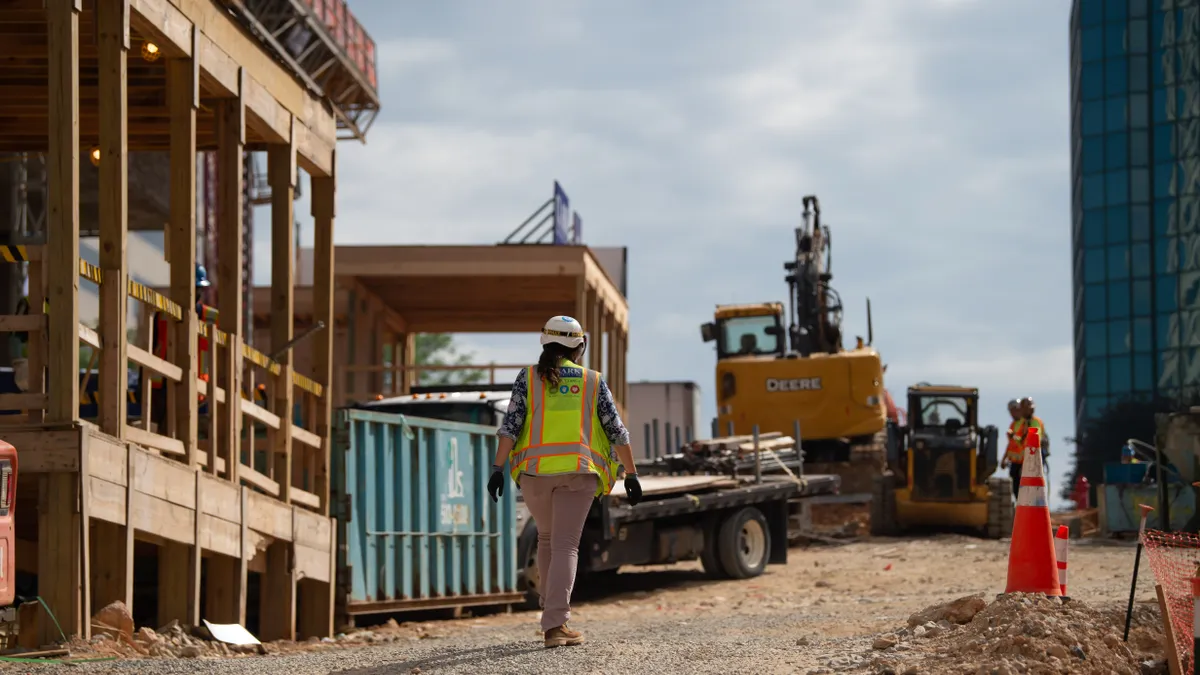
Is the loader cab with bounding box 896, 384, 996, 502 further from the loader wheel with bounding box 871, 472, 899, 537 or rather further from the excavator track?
the excavator track

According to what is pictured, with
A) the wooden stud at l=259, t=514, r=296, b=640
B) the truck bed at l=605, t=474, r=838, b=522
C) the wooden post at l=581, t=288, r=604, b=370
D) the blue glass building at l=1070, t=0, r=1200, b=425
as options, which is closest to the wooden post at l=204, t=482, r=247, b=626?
the wooden stud at l=259, t=514, r=296, b=640

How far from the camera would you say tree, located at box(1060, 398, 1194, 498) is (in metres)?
70.9

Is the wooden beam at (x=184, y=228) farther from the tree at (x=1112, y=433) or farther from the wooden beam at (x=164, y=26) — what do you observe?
the tree at (x=1112, y=433)

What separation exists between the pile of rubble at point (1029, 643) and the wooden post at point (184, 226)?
18.0 ft

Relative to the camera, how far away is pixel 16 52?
13625 millimetres

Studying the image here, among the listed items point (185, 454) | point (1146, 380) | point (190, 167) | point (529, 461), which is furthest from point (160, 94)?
point (1146, 380)

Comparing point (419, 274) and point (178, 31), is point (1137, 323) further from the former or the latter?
point (178, 31)

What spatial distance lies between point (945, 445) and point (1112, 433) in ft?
162

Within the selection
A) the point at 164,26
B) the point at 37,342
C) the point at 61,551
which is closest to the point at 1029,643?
the point at 61,551

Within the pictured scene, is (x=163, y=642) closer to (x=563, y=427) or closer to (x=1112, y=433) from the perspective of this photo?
(x=563, y=427)

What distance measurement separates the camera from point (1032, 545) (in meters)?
10.1

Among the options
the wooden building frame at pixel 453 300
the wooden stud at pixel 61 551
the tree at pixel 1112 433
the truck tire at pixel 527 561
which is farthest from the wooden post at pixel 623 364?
the tree at pixel 1112 433

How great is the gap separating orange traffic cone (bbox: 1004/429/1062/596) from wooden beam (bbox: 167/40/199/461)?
5697 mm

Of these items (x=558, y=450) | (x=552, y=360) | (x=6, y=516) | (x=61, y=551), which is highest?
(x=552, y=360)
